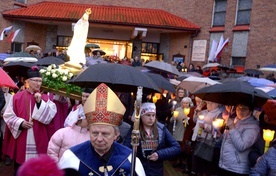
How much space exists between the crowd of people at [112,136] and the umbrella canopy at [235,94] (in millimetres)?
170

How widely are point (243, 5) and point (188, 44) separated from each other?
4343mm

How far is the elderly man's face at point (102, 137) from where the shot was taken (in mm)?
2818

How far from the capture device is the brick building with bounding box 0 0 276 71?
18.7m

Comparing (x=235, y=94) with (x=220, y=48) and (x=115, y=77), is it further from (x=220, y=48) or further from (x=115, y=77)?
(x=220, y=48)

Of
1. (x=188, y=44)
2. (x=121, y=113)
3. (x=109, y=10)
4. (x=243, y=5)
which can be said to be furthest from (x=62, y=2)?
(x=121, y=113)

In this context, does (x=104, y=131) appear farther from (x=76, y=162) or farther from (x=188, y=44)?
(x=188, y=44)

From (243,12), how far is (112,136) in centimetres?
1856

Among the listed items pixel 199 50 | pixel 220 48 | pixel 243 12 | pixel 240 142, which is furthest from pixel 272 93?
pixel 199 50

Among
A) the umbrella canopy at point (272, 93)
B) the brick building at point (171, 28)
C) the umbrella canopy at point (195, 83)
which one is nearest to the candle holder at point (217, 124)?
the umbrella canopy at point (272, 93)

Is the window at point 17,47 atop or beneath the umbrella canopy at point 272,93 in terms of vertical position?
atop

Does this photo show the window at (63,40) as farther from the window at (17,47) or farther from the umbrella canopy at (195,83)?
the umbrella canopy at (195,83)

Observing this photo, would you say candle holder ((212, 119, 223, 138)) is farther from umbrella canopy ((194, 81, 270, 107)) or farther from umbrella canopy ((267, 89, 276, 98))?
umbrella canopy ((267, 89, 276, 98))

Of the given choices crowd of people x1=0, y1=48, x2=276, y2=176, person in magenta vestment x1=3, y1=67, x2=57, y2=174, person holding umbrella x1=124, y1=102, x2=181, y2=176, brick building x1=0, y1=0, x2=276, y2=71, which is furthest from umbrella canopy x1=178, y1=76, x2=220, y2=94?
brick building x1=0, y1=0, x2=276, y2=71

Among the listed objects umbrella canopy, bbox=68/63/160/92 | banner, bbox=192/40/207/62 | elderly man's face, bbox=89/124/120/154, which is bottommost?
elderly man's face, bbox=89/124/120/154
